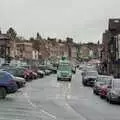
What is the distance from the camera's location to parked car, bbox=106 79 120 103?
2969 centimetres

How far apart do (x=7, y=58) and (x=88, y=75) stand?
61.9 m

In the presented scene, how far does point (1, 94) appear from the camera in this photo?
3066 cm

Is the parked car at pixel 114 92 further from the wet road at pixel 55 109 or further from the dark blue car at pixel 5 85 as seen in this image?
the dark blue car at pixel 5 85

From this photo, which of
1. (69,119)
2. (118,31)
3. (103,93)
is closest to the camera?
(69,119)

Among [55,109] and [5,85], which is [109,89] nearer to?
[5,85]

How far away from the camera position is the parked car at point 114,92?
29.7 metres

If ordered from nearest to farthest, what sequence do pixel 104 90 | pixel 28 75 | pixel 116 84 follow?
1. pixel 116 84
2. pixel 104 90
3. pixel 28 75

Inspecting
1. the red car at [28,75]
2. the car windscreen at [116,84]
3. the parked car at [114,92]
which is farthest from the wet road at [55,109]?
the red car at [28,75]

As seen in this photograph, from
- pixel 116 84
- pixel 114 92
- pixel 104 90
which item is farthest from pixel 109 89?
pixel 104 90

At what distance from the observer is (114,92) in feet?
98.4

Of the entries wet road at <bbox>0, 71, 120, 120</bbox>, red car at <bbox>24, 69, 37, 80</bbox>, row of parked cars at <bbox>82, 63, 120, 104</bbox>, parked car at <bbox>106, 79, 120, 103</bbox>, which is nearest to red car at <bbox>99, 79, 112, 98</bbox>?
row of parked cars at <bbox>82, 63, 120, 104</bbox>

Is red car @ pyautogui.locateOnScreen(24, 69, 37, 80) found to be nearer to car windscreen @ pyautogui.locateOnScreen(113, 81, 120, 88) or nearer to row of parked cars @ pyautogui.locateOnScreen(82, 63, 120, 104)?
row of parked cars @ pyautogui.locateOnScreen(82, 63, 120, 104)

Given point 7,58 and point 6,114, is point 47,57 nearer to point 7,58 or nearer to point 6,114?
point 7,58

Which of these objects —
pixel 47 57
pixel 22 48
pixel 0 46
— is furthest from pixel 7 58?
pixel 47 57
